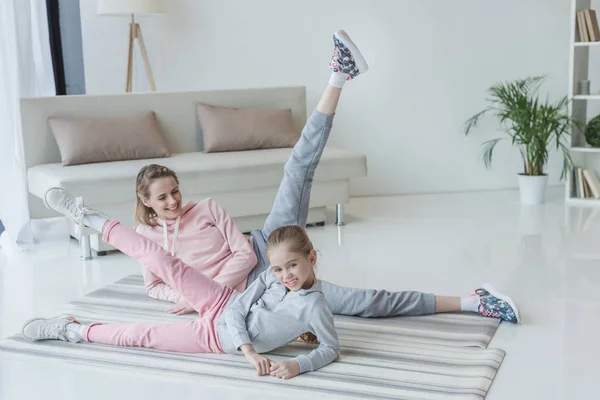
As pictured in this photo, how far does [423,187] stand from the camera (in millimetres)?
6387

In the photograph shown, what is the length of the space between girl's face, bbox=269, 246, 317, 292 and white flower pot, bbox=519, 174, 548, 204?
11.2 feet

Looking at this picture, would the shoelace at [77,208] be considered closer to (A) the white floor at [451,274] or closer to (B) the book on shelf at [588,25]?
(A) the white floor at [451,274]

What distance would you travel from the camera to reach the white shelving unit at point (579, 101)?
18.6 ft

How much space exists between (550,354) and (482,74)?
12.3 ft

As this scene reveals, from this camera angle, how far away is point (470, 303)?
332 centimetres

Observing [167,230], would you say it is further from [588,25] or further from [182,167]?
[588,25]

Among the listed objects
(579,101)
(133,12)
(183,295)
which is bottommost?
(183,295)

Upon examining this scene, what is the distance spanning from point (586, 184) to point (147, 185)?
3.59 m

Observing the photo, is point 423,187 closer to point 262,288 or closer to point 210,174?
point 210,174

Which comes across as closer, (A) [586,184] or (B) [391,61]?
(A) [586,184]

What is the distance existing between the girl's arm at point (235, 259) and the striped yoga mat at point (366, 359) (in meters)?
0.28

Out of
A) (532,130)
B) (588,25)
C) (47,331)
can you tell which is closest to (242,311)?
(47,331)

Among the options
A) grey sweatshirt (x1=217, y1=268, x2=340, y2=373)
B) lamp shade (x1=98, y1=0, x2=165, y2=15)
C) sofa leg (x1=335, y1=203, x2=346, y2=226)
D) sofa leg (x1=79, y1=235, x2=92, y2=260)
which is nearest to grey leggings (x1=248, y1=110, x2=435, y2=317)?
grey sweatshirt (x1=217, y1=268, x2=340, y2=373)

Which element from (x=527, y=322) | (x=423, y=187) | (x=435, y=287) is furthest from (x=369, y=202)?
(x=527, y=322)
